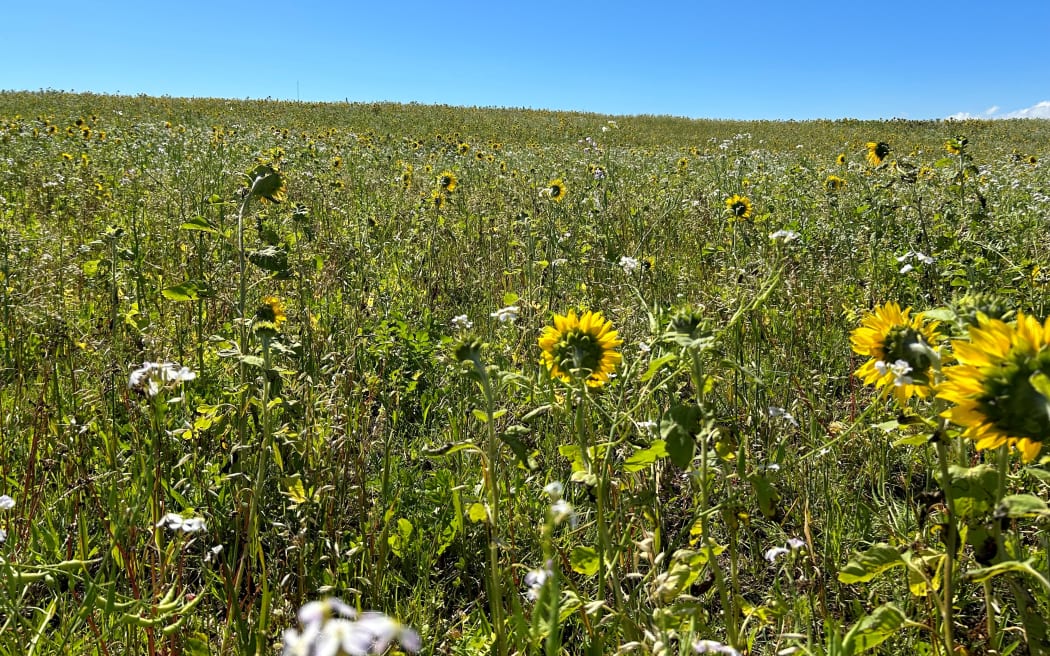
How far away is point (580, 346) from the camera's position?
138cm

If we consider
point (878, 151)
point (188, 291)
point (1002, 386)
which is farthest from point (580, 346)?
point (878, 151)

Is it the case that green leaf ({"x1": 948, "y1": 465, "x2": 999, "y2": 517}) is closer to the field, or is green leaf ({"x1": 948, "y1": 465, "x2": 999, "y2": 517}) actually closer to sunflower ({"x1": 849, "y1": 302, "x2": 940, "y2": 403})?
the field

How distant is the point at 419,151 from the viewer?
9781 mm

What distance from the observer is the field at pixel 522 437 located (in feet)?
3.44

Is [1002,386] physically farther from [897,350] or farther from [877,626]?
[897,350]

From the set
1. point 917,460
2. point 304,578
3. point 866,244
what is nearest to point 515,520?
point 304,578

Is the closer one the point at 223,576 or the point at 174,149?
the point at 223,576

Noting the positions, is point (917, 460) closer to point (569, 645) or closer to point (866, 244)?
point (569, 645)

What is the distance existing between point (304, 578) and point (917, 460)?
1.68 m

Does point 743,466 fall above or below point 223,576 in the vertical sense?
above

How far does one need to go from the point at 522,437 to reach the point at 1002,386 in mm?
1324

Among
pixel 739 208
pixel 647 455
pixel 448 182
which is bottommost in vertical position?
pixel 647 455

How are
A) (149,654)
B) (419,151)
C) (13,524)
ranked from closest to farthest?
(149,654)
(13,524)
(419,151)

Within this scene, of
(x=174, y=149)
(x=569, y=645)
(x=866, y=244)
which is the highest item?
(x=174, y=149)
